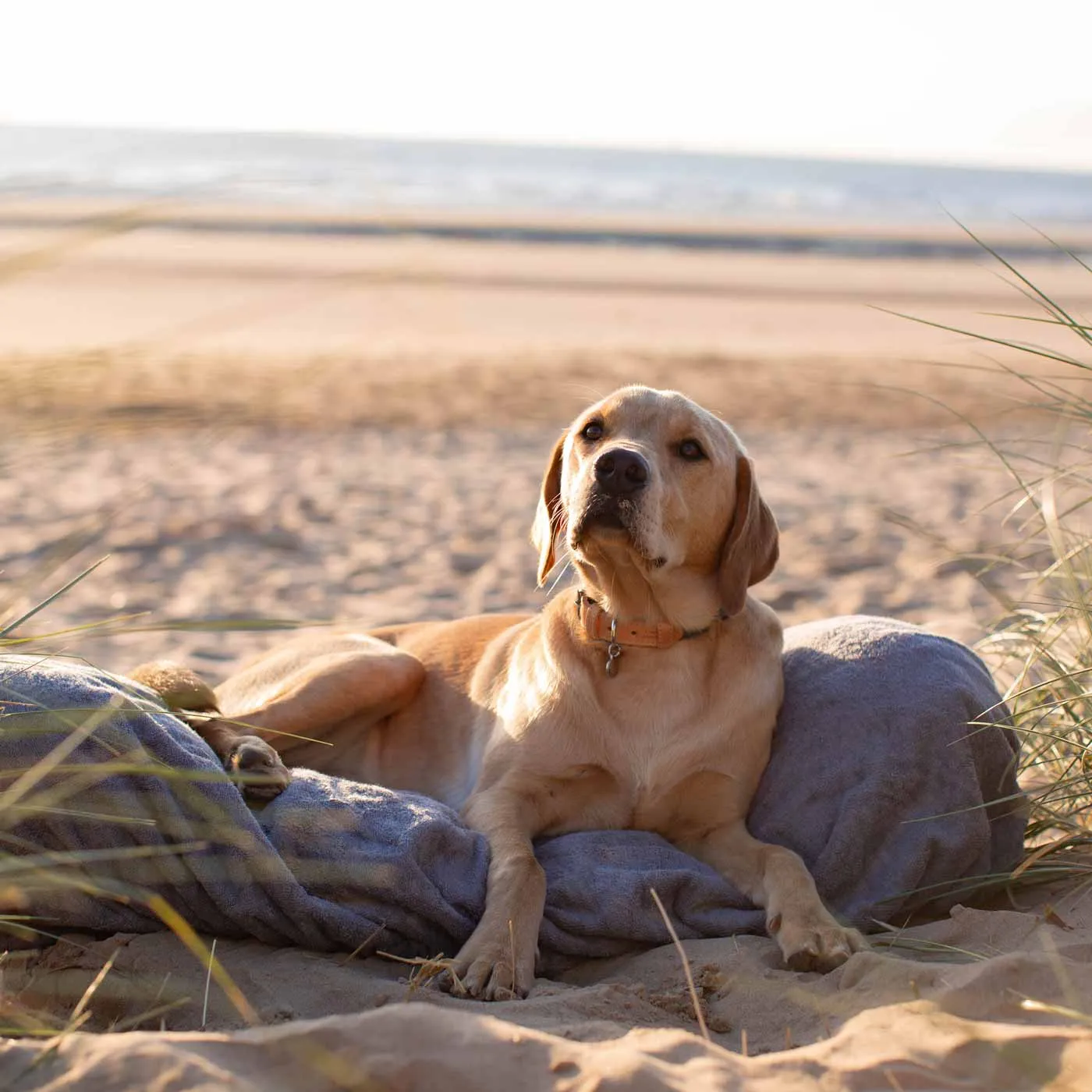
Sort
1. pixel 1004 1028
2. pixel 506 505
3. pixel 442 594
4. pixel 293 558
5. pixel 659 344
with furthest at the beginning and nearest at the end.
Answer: pixel 659 344 < pixel 506 505 < pixel 293 558 < pixel 442 594 < pixel 1004 1028

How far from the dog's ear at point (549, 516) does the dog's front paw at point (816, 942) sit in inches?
56.8

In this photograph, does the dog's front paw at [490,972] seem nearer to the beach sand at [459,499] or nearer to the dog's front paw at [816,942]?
the beach sand at [459,499]

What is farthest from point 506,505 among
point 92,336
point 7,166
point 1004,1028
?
point 7,166

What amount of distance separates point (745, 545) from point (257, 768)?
5.31 ft

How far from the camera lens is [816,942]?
325cm

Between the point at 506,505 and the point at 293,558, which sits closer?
the point at 293,558

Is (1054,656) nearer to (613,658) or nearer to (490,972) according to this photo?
(613,658)

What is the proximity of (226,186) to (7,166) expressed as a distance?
51.3 meters

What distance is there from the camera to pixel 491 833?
3752 millimetres

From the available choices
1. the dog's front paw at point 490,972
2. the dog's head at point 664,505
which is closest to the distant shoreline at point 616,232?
the dog's head at point 664,505

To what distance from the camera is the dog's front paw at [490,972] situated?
3.11 m

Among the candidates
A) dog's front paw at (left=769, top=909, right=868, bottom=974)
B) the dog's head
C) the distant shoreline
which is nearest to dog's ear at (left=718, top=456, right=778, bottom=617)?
the dog's head

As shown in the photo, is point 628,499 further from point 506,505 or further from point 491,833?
point 506,505

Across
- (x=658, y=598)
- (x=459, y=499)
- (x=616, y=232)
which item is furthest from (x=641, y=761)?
(x=616, y=232)
